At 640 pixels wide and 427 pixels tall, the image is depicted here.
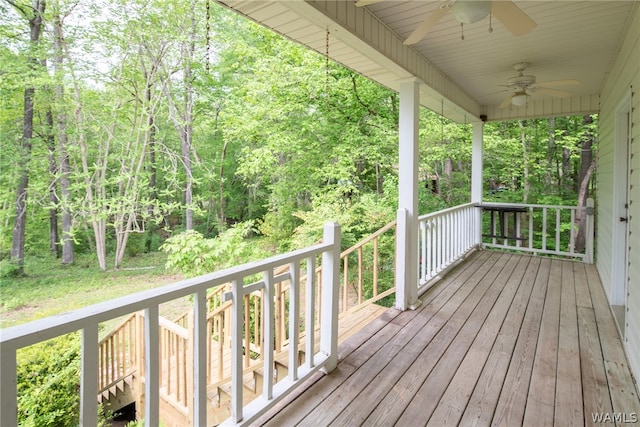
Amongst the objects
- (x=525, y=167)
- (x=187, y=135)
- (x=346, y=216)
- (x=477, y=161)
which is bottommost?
(x=346, y=216)

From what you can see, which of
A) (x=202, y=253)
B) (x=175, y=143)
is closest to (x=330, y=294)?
(x=202, y=253)

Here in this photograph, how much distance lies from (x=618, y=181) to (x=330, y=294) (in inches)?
128

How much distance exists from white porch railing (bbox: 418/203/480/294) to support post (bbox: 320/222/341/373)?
73.5 inches

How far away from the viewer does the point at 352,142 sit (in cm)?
784

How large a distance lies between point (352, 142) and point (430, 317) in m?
5.39

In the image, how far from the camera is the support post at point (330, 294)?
2176mm

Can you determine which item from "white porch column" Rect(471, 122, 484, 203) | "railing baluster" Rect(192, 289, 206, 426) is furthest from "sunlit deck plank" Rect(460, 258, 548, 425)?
"white porch column" Rect(471, 122, 484, 203)

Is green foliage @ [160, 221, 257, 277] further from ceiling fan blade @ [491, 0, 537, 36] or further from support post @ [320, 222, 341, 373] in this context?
ceiling fan blade @ [491, 0, 537, 36]

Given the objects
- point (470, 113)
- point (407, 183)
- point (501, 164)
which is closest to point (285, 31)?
point (407, 183)

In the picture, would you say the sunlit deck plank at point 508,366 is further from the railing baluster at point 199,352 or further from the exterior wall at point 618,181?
the railing baluster at point 199,352

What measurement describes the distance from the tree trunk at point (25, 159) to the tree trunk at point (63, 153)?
36cm

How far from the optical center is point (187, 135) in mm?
10125

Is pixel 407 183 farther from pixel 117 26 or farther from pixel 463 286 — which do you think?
pixel 117 26

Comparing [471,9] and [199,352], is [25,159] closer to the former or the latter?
[199,352]
